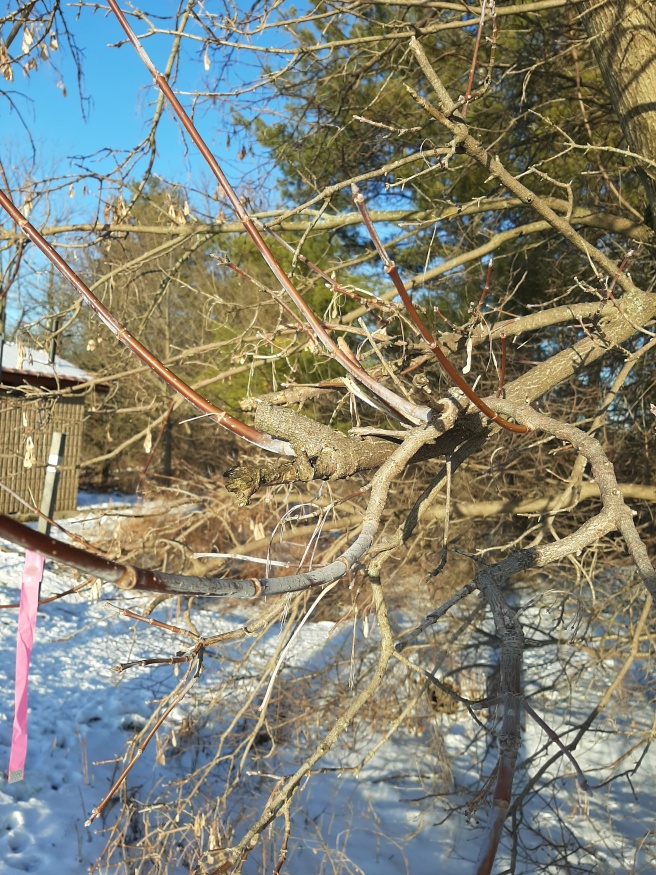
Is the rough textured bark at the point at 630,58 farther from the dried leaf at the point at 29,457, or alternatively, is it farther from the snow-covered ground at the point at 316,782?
the snow-covered ground at the point at 316,782

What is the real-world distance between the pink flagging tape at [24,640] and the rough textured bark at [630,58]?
3.23 meters

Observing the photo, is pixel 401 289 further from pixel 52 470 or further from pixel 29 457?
pixel 29 457

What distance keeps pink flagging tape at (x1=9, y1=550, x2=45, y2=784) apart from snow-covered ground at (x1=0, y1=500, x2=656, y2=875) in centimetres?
322

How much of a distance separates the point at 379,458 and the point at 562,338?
4.22 meters

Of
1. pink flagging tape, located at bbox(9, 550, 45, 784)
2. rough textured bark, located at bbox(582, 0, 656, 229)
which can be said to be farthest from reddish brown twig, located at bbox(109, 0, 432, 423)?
rough textured bark, located at bbox(582, 0, 656, 229)

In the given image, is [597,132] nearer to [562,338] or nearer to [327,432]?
[562,338]

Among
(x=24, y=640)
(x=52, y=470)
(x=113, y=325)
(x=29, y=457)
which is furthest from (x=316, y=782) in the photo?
(x=113, y=325)

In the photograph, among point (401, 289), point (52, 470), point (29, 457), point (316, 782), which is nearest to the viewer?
point (401, 289)

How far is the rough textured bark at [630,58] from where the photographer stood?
319cm

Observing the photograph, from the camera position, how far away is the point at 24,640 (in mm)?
1237

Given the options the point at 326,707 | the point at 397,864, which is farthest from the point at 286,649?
the point at 397,864

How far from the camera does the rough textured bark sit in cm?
319

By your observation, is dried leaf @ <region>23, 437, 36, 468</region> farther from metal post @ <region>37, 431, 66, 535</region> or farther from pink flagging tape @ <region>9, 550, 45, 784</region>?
pink flagging tape @ <region>9, 550, 45, 784</region>

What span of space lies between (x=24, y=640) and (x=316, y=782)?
5.62 metres
